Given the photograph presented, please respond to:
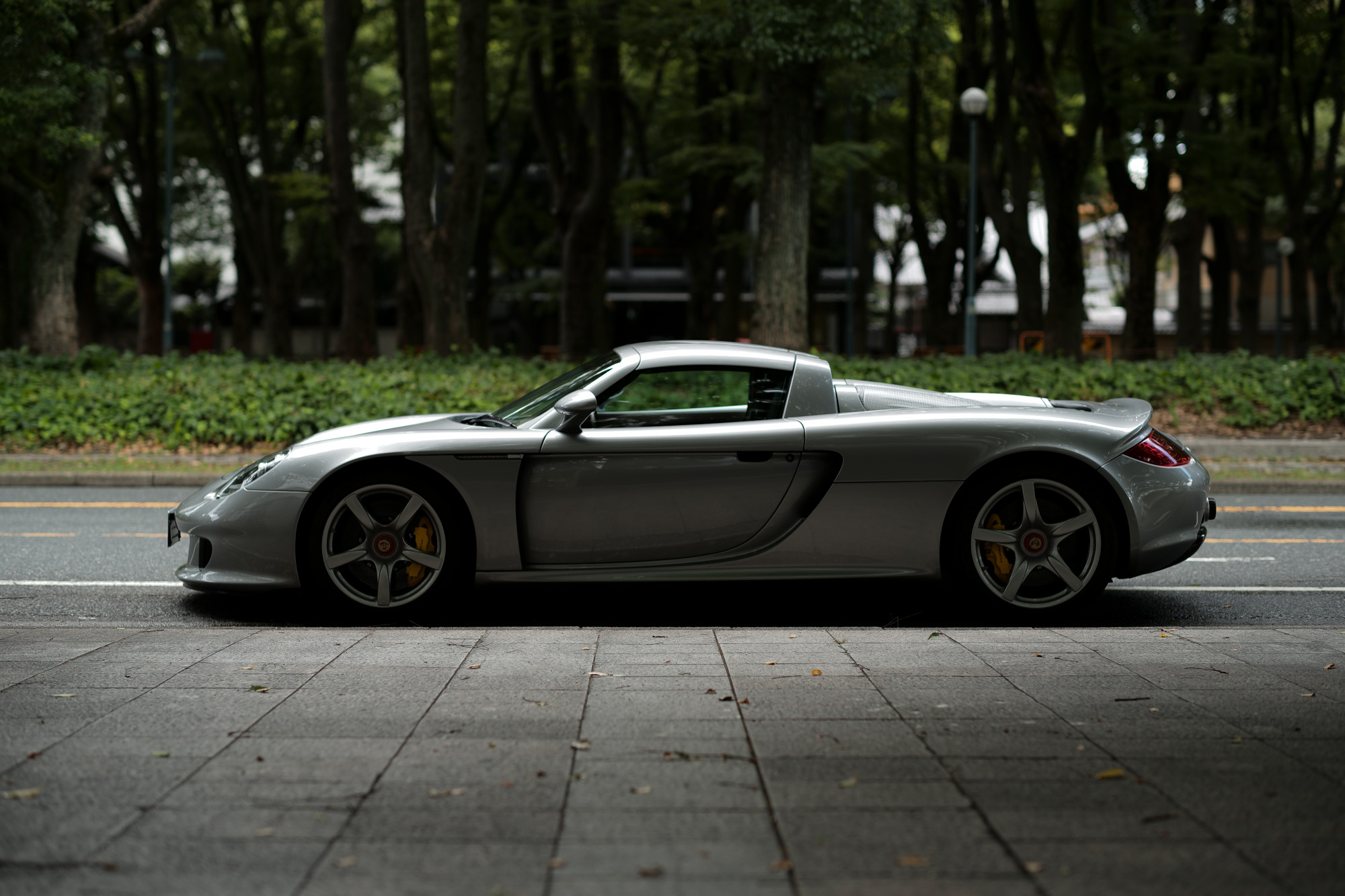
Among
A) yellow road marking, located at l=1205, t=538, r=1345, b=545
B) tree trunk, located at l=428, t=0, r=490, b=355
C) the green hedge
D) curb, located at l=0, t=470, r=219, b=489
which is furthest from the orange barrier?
curb, located at l=0, t=470, r=219, b=489

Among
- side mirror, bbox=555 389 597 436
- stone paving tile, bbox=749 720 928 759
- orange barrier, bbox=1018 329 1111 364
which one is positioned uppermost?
orange barrier, bbox=1018 329 1111 364

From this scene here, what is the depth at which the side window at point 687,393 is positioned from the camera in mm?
5422

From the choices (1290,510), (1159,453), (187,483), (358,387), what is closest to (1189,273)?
(1290,510)

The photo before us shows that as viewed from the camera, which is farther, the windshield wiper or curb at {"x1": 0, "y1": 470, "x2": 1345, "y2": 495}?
curb at {"x1": 0, "y1": 470, "x2": 1345, "y2": 495}

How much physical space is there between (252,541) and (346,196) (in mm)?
16793

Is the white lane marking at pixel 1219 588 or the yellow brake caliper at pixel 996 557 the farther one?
the white lane marking at pixel 1219 588

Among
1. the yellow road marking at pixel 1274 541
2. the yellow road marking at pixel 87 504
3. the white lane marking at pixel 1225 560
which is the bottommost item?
the white lane marking at pixel 1225 560

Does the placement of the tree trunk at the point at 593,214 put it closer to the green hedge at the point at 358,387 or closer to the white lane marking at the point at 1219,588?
the green hedge at the point at 358,387

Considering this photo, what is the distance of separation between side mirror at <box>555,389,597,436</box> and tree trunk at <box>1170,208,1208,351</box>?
834 inches

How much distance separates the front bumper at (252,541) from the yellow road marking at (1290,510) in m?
7.44

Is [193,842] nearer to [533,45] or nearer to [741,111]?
[533,45]

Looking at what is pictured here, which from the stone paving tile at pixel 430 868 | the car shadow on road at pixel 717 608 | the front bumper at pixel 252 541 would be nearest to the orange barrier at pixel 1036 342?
the car shadow on road at pixel 717 608

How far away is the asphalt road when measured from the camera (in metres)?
5.45

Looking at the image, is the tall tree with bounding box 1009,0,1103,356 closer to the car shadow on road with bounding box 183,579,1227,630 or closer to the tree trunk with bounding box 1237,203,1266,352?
the car shadow on road with bounding box 183,579,1227,630
